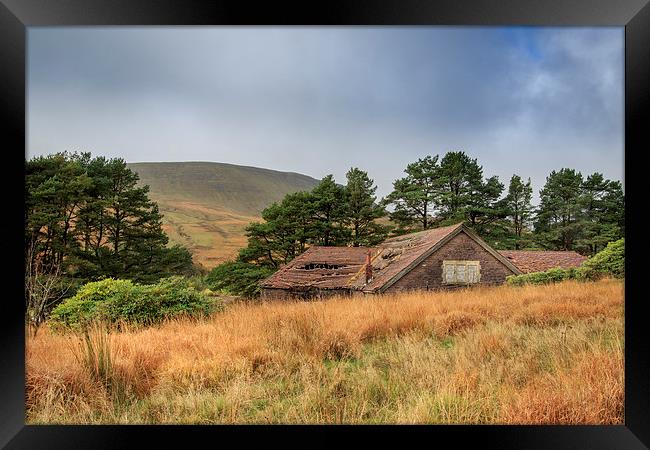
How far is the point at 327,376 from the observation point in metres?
3.18

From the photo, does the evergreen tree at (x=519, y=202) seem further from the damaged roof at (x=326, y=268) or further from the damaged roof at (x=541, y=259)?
the damaged roof at (x=326, y=268)

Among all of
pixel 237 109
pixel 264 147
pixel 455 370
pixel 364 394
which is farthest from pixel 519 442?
pixel 237 109

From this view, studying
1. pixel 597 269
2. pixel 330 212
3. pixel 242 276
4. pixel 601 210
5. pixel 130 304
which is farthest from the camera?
pixel 242 276

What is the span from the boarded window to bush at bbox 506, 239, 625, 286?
2396 mm

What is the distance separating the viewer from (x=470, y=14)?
250 centimetres

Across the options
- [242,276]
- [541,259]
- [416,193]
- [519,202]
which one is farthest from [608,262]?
[242,276]

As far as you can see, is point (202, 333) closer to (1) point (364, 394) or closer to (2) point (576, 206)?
(1) point (364, 394)

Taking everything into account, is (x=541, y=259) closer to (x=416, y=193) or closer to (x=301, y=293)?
(x=416, y=193)

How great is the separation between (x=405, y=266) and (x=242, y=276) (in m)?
5.26

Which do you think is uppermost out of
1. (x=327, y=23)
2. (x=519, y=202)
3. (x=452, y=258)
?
(x=327, y=23)

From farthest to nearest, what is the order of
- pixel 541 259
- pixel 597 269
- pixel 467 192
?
pixel 467 192, pixel 541 259, pixel 597 269

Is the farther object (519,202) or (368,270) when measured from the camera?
(368,270)

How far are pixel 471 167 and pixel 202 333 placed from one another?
22.7ft

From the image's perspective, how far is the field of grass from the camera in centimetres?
268
